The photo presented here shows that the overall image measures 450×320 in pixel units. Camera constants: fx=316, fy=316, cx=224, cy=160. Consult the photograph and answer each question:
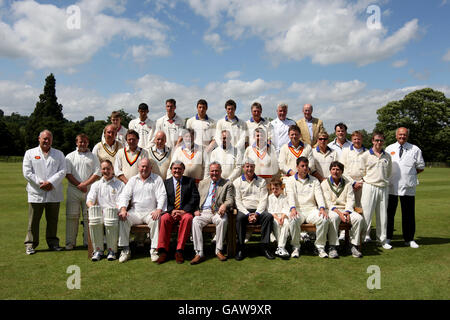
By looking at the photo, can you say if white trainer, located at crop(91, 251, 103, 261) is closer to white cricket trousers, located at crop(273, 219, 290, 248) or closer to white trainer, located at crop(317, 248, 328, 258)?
white cricket trousers, located at crop(273, 219, 290, 248)

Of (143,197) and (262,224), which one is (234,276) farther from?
(143,197)

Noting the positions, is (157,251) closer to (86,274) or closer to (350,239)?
(86,274)

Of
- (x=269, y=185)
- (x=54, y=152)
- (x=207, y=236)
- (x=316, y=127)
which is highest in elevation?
(x=316, y=127)

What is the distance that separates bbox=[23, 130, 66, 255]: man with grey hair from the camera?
6266 millimetres

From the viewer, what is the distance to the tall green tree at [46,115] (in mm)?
61969

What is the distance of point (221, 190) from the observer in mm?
6273

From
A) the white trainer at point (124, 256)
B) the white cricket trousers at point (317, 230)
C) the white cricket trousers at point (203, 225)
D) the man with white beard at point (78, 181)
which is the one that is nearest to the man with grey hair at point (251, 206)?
the white cricket trousers at point (203, 225)

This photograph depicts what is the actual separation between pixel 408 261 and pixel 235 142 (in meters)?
4.27

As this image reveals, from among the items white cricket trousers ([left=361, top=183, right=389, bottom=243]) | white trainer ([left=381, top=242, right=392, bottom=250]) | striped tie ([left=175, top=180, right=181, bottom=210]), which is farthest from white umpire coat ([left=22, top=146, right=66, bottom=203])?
white trainer ([left=381, top=242, right=392, bottom=250])

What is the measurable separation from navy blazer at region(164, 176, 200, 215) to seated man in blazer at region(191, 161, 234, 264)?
0.18 metres

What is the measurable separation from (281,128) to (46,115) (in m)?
70.5

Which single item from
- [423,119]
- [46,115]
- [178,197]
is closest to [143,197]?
[178,197]
